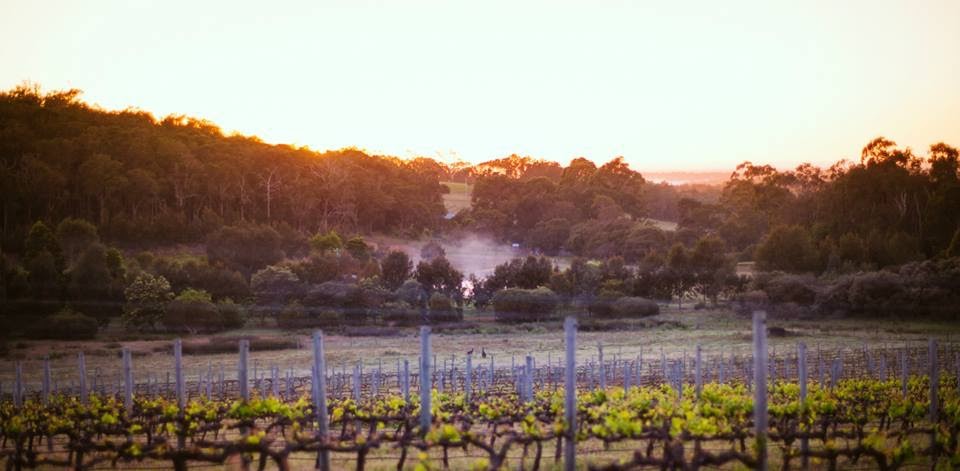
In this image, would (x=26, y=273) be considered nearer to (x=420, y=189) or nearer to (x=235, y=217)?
(x=235, y=217)

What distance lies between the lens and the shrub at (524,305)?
4978cm

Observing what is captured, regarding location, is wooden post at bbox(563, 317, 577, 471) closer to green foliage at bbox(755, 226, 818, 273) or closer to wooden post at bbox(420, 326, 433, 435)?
wooden post at bbox(420, 326, 433, 435)

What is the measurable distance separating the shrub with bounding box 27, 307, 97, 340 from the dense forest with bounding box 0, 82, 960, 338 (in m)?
0.10

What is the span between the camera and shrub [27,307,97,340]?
42469 millimetres

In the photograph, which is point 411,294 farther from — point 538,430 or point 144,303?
point 538,430

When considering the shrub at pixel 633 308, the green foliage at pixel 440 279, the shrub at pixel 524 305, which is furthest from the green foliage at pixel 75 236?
the shrub at pixel 633 308

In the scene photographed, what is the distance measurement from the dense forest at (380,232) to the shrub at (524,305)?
0.11m

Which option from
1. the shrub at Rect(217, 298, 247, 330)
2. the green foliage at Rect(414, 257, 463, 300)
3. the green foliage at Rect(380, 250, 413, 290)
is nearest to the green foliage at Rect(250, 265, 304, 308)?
the shrub at Rect(217, 298, 247, 330)

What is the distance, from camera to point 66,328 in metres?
42.5

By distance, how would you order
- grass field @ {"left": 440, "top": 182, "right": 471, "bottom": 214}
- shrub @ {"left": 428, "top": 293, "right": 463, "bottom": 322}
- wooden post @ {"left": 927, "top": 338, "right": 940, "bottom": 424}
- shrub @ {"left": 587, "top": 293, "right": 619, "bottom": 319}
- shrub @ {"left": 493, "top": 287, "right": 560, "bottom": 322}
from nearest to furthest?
wooden post @ {"left": 927, "top": 338, "right": 940, "bottom": 424} → shrub @ {"left": 428, "top": 293, "right": 463, "bottom": 322} → shrub @ {"left": 493, "top": 287, "right": 560, "bottom": 322} → shrub @ {"left": 587, "top": 293, "right": 619, "bottom": 319} → grass field @ {"left": 440, "top": 182, "right": 471, "bottom": 214}

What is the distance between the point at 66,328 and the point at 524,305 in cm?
2350

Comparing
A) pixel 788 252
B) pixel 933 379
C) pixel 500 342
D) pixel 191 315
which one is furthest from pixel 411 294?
pixel 933 379

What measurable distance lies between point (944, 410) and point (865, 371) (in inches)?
626

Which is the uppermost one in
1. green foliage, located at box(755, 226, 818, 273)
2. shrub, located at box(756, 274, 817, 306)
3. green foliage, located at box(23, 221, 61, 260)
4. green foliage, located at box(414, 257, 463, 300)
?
green foliage, located at box(23, 221, 61, 260)
